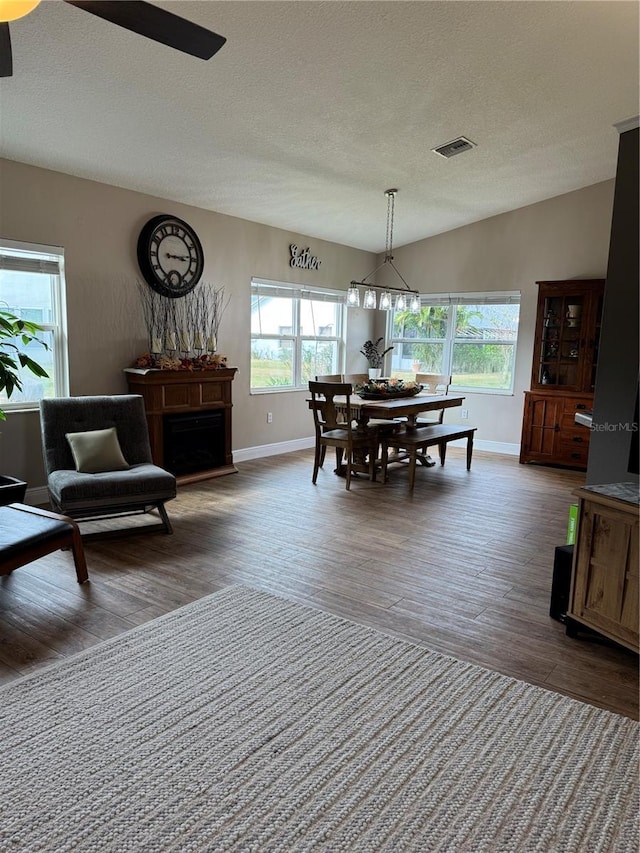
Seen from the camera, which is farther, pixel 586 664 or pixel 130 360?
pixel 130 360

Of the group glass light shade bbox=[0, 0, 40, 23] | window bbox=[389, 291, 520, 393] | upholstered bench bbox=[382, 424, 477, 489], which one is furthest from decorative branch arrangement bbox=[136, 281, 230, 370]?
glass light shade bbox=[0, 0, 40, 23]

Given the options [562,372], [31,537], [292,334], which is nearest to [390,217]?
[292,334]

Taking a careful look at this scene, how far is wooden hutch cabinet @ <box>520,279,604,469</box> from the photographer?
599 cm

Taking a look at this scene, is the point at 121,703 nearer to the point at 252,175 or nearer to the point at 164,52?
the point at 164,52

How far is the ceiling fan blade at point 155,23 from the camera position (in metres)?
1.80

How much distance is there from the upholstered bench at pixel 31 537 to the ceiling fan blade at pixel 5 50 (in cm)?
200

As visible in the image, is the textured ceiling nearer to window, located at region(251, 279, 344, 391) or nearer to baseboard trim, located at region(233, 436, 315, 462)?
window, located at region(251, 279, 344, 391)

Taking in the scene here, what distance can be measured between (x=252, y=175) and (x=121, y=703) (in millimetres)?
4189

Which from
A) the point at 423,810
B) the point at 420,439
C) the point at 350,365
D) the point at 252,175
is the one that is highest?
the point at 252,175

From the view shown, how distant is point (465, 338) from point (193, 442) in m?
3.88

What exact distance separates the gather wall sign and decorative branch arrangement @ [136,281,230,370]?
3.88 feet

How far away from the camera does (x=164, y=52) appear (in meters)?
2.94

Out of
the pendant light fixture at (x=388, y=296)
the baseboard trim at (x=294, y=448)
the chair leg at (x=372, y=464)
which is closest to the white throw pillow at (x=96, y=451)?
the baseboard trim at (x=294, y=448)

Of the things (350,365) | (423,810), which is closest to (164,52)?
(423,810)
